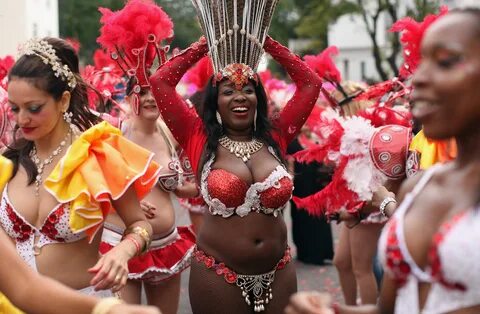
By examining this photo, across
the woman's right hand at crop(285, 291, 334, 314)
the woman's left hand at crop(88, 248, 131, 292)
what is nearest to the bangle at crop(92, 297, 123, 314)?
the woman's right hand at crop(285, 291, 334, 314)

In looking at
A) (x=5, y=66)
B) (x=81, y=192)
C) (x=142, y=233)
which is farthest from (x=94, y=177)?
(x=5, y=66)

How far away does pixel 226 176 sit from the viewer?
456 cm

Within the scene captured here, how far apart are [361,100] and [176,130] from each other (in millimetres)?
2919

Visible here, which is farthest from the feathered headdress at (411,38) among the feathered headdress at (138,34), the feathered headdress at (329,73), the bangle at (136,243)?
the feathered headdress at (329,73)

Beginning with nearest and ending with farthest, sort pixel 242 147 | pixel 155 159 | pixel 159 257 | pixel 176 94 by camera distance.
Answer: pixel 242 147, pixel 176 94, pixel 159 257, pixel 155 159

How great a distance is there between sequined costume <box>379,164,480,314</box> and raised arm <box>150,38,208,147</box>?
8.54 feet

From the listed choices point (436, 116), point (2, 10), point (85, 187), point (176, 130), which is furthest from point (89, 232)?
point (2, 10)

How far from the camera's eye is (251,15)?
477 centimetres

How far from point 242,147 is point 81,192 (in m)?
1.20

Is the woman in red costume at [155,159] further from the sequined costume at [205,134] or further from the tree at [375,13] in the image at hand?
the tree at [375,13]

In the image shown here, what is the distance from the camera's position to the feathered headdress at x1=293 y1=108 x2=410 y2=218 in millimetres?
5316

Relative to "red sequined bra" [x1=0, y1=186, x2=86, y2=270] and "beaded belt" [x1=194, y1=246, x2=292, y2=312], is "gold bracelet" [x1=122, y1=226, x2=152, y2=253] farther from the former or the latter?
"beaded belt" [x1=194, y1=246, x2=292, y2=312]

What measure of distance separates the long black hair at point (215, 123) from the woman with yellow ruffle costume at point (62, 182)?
0.77 meters

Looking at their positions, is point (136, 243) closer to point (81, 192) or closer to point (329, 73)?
point (81, 192)
